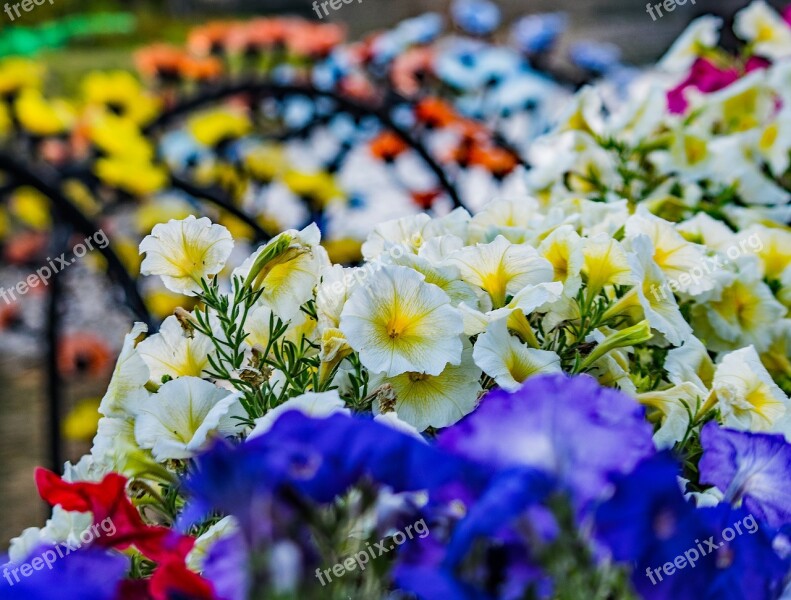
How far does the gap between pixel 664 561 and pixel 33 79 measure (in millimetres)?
2443

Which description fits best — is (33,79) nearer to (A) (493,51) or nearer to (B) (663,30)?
(A) (493,51)

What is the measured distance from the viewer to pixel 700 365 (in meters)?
0.74

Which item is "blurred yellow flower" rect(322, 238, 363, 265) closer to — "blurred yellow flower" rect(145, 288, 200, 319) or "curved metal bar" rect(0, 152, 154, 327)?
"blurred yellow flower" rect(145, 288, 200, 319)

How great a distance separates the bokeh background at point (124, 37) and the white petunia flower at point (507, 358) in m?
2.18

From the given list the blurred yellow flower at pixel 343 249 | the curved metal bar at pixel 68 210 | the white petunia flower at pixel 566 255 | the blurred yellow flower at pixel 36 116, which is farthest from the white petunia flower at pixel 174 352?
the blurred yellow flower at pixel 36 116

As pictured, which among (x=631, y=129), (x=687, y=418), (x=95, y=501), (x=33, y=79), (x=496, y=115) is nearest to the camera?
(x=95, y=501)

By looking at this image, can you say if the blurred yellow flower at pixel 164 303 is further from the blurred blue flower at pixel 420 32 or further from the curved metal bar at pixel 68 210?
the blurred blue flower at pixel 420 32

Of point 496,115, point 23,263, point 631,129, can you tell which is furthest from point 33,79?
point 631,129

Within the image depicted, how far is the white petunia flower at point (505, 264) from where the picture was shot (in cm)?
65

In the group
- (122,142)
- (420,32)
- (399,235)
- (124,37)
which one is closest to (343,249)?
(122,142)

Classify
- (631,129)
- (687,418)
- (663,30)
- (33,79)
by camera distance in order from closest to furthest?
(687,418) < (631,129) < (33,79) < (663,30)

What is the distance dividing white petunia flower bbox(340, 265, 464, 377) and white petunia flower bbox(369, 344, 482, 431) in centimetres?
1

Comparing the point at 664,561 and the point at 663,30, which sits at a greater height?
the point at 664,561

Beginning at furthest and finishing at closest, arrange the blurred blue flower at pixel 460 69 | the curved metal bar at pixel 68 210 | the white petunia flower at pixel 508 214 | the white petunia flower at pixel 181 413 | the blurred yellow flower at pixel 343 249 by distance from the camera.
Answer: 1. the blurred blue flower at pixel 460 69
2. the blurred yellow flower at pixel 343 249
3. the curved metal bar at pixel 68 210
4. the white petunia flower at pixel 508 214
5. the white petunia flower at pixel 181 413
